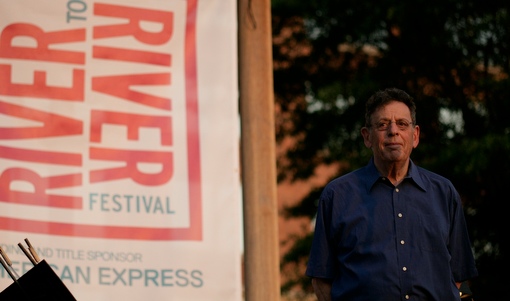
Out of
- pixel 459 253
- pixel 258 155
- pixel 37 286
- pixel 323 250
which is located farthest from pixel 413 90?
pixel 37 286

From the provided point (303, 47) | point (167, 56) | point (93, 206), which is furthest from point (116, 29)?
point (303, 47)

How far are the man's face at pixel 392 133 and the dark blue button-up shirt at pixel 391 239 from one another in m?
0.11

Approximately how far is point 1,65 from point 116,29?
2.07 feet

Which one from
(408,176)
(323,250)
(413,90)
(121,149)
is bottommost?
(323,250)

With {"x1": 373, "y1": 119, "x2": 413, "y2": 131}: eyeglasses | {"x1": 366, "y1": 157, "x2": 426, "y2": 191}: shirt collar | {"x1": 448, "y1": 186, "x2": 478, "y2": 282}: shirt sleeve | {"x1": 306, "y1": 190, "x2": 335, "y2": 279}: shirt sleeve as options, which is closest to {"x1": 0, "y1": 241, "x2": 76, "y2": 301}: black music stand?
{"x1": 306, "y1": 190, "x2": 335, "y2": 279}: shirt sleeve

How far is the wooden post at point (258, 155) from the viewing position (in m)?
5.23

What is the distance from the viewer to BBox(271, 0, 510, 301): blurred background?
11.4 m

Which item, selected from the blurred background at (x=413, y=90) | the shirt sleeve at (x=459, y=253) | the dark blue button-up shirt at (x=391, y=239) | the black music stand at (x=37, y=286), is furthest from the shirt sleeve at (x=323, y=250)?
the blurred background at (x=413, y=90)

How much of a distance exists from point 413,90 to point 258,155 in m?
7.44

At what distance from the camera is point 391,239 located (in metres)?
3.82

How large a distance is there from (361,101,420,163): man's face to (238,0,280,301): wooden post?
1.41 meters

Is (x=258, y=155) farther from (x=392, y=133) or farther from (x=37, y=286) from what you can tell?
(x=37, y=286)

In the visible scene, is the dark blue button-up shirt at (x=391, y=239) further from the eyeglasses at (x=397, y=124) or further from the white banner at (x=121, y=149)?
the white banner at (x=121, y=149)

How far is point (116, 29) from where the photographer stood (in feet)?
17.1
